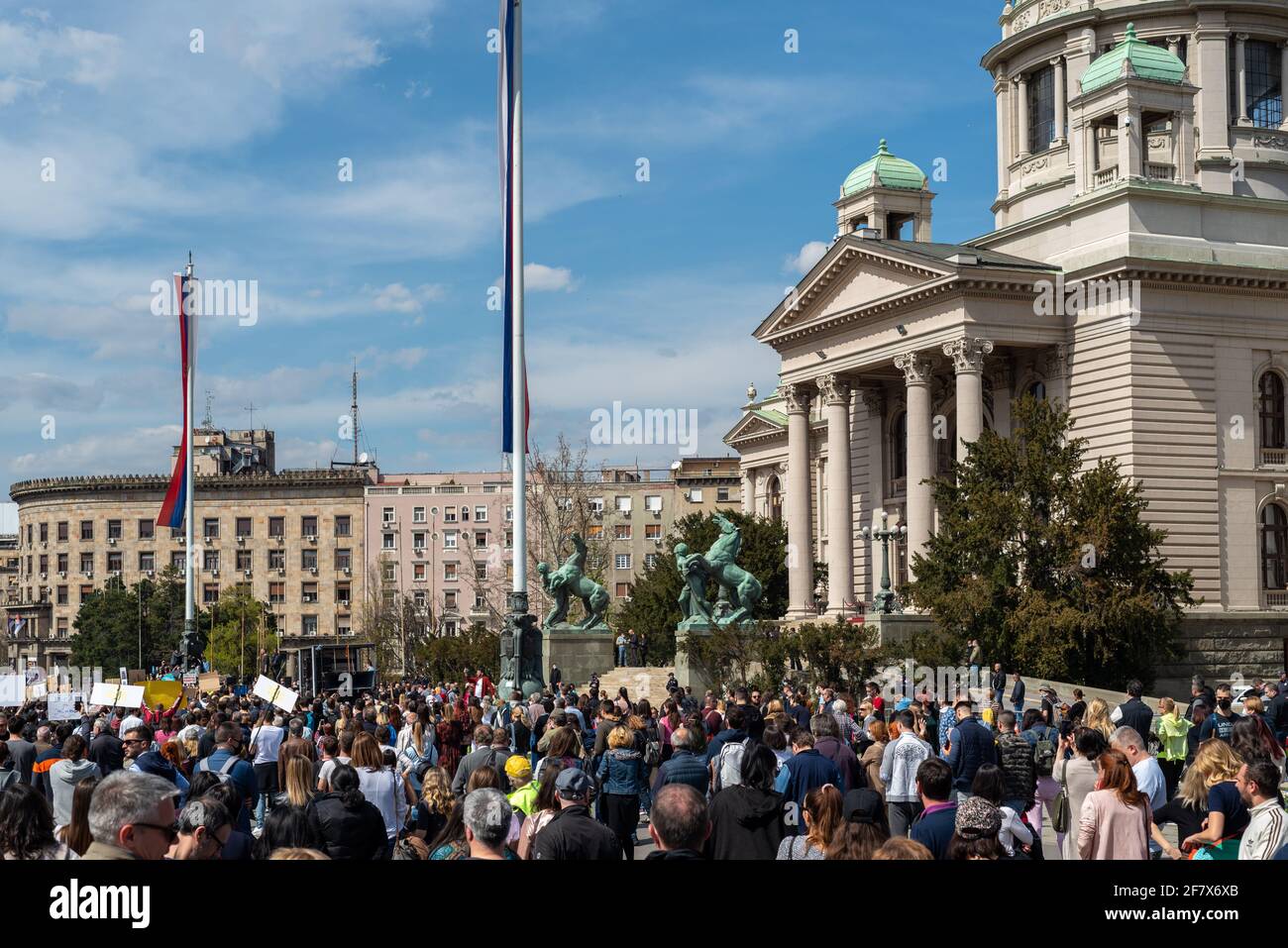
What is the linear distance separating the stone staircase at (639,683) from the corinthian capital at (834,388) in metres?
15.7

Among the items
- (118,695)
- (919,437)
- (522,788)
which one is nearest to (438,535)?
(919,437)

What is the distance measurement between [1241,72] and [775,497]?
99.1 feet

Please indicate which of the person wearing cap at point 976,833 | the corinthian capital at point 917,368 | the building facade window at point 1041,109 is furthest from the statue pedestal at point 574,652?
the person wearing cap at point 976,833

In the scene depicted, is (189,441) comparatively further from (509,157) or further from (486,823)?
(486,823)

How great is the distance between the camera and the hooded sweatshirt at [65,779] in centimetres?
1325

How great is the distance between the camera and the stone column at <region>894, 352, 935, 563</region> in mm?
56250

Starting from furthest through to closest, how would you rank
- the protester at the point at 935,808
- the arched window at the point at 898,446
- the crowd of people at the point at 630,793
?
1. the arched window at the point at 898,446
2. the protester at the point at 935,808
3. the crowd of people at the point at 630,793

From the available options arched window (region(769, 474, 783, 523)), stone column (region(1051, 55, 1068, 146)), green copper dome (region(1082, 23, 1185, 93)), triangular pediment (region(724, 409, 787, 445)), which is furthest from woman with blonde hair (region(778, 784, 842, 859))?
arched window (region(769, 474, 783, 523))

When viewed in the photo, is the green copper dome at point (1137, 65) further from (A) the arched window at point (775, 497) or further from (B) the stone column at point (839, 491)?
(A) the arched window at point (775, 497)

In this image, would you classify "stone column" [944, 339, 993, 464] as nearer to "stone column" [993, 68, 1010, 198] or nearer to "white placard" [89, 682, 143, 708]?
"stone column" [993, 68, 1010, 198]

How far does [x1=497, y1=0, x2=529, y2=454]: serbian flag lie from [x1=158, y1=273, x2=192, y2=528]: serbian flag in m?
19.8
